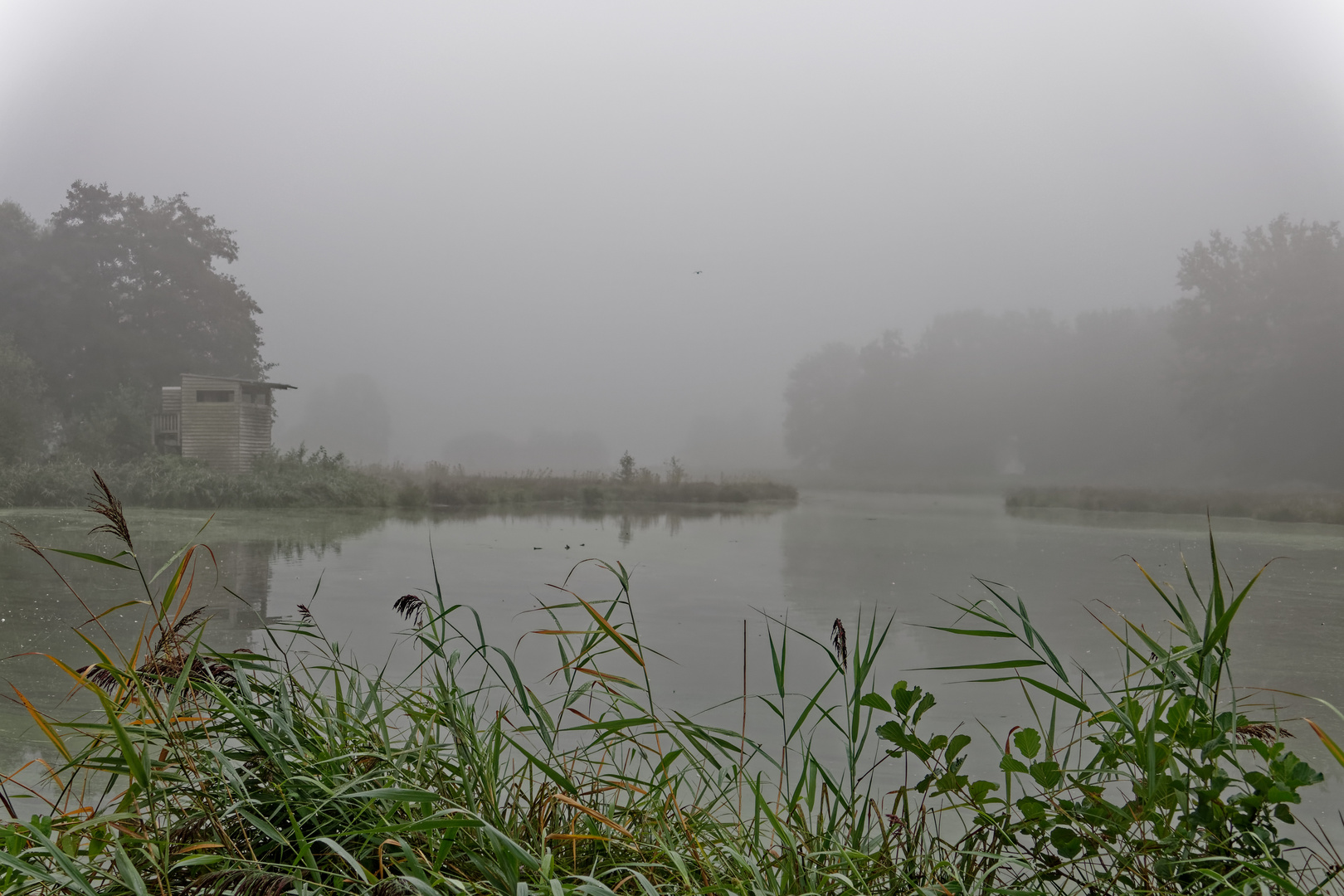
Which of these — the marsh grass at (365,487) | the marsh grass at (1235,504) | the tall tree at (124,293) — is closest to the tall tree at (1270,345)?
the marsh grass at (1235,504)

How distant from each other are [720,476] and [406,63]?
4.57 m

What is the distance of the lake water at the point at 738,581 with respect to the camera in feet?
12.3

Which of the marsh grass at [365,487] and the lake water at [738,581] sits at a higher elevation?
the marsh grass at [365,487]

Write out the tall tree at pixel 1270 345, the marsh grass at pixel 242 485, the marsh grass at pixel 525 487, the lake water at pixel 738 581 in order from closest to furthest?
the lake water at pixel 738 581 < the marsh grass at pixel 525 487 < the marsh grass at pixel 242 485 < the tall tree at pixel 1270 345

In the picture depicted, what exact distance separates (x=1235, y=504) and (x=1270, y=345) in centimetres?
195

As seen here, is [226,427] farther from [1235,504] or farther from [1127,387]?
[1235,504]

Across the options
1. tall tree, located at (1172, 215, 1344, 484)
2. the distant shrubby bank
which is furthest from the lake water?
tall tree, located at (1172, 215, 1344, 484)

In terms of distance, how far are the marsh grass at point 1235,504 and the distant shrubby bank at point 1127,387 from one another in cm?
20

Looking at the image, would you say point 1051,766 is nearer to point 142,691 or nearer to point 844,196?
point 142,691

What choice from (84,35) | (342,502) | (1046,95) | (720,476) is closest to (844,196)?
(1046,95)

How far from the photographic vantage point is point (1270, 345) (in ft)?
29.8

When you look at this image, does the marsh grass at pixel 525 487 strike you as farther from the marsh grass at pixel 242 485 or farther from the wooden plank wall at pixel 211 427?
the wooden plank wall at pixel 211 427

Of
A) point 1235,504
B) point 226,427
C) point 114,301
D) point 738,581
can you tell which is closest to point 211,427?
point 226,427

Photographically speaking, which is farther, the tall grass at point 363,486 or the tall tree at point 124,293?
the tall tree at point 124,293
